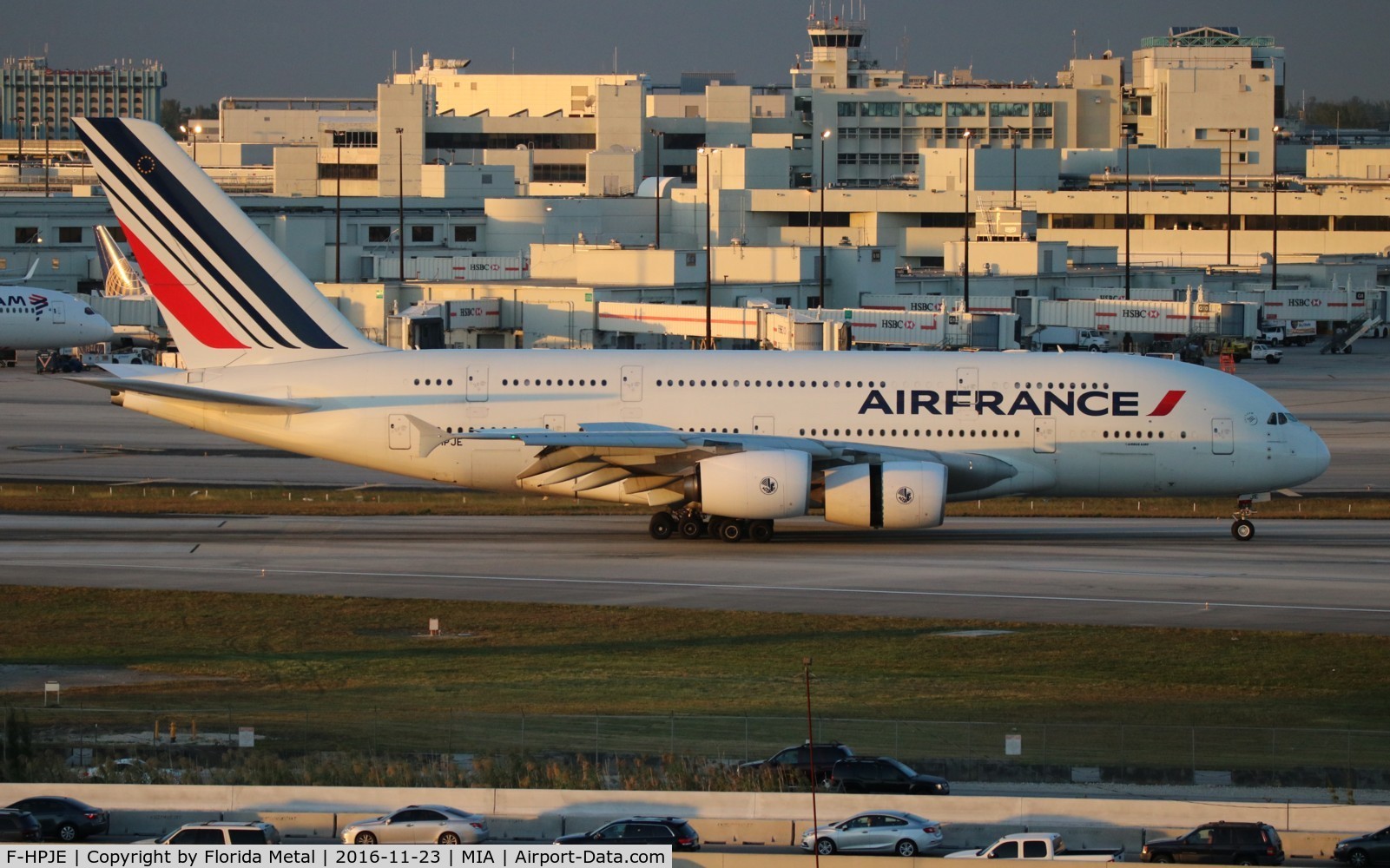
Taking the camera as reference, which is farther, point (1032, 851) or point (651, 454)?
point (651, 454)

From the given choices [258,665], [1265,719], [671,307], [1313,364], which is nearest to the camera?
[1265,719]

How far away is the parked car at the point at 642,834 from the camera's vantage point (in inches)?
877

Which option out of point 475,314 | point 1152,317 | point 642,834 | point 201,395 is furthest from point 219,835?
point 1152,317

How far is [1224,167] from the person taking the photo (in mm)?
190500

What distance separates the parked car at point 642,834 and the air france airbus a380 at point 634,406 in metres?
23.0

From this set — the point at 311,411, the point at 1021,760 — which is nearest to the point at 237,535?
the point at 311,411

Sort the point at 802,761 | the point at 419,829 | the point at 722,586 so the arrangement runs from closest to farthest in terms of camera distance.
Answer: the point at 419,829
the point at 802,761
the point at 722,586

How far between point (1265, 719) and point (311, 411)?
2672 cm

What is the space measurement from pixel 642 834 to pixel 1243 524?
96.5ft

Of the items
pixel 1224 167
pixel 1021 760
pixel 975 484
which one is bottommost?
pixel 1021 760

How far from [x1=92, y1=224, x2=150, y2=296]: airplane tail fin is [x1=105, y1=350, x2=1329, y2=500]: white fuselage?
60.6 metres

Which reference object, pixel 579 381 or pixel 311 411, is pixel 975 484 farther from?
pixel 311 411

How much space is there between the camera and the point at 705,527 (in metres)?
47.4

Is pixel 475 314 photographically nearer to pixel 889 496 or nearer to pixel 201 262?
pixel 201 262
